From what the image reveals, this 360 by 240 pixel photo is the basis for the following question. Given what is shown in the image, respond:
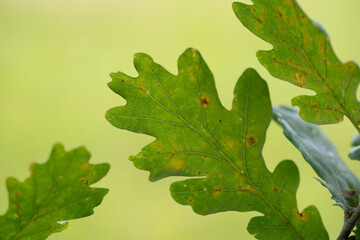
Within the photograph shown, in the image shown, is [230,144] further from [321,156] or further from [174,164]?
[321,156]

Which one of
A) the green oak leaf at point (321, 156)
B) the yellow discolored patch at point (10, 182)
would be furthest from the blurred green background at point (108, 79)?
the yellow discolored patch at point (10, 182)

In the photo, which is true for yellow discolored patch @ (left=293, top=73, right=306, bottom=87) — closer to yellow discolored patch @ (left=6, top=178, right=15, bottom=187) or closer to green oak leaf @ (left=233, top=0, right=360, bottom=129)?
green oak leaf @ (left=233, top=0, right=360, bottom=129)

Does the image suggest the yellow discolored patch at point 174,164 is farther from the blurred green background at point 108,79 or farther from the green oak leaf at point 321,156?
the blurred green background at point 108,79

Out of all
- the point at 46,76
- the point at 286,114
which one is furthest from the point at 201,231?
the point at 286,114

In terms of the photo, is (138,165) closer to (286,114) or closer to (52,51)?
(286,114)

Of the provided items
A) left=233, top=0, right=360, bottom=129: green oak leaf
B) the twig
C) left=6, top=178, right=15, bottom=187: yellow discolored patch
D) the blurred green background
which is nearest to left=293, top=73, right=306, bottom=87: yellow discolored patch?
left=233, top=0, right=360, bottom=129: green oak leaf
